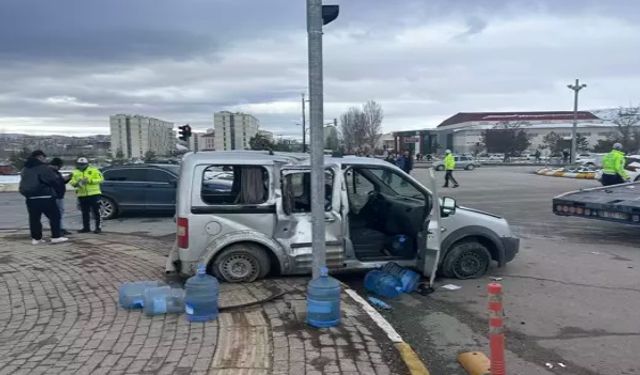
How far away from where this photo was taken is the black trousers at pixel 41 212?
8836 millimetres

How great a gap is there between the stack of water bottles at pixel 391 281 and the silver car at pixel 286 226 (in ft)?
0.70

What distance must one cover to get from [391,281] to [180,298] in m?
2.37

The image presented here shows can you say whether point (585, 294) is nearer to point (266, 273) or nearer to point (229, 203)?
point (266, 273)

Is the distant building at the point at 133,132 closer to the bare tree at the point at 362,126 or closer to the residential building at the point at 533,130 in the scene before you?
the bare tree at the point at 362,126

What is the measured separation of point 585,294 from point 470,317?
1.78 meters

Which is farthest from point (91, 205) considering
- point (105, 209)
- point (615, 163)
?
point (615, 163)

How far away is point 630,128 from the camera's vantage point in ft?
206

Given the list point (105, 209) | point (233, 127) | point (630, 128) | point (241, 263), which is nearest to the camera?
point (241, 263)

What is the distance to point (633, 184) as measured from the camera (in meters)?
11.0

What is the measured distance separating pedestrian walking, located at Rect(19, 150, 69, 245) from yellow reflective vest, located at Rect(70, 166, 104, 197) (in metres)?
1.11

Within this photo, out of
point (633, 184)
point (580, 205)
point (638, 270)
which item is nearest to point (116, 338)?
point (638, 270)

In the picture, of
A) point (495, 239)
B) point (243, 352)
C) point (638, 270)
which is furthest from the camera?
point (638, 270)

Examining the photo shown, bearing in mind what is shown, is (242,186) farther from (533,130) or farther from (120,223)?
(533,130)

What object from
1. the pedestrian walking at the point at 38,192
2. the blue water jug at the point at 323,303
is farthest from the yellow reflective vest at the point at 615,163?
the pedestrian walking at the point at 38,192
